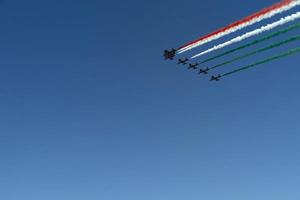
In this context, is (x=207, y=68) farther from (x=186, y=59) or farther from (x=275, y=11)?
(x=275, y=11)

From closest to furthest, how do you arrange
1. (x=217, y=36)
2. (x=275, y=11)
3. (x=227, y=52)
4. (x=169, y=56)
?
(x=275, y=11) → (x=217, y=36) → (x=227, y=52) → (x=169, y=56)

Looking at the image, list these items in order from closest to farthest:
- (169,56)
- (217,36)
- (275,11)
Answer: (275,11), (217,36), (169,56)

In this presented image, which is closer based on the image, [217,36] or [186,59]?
[217,36]

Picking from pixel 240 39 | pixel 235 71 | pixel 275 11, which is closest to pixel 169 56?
pixel 235 71

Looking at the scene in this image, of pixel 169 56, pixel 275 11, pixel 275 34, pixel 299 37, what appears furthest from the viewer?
pixel 169 56

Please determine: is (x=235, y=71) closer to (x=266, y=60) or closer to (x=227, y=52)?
(x=227, y=52)

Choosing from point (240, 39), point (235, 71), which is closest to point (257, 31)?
point (240, 39)

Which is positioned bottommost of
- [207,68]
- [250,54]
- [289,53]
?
[289,53]

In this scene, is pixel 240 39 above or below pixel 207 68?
below

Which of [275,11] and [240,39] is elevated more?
[240,39]
